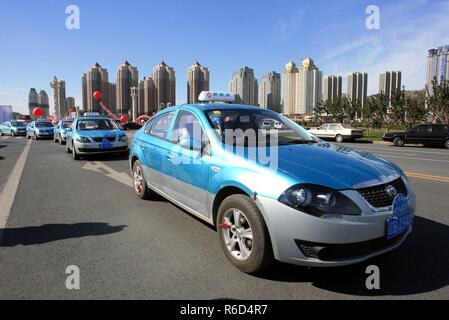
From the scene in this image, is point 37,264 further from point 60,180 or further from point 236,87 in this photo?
point 236,87

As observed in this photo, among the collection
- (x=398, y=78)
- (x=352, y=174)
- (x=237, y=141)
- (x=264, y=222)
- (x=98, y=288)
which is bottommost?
(x=98, y=288)

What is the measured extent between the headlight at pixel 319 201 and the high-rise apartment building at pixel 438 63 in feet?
204

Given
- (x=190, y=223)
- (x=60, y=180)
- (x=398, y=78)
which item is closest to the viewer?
(x=190, y=223)

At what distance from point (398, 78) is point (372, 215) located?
81253 millimetres

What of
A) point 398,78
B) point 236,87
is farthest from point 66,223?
point 398,78

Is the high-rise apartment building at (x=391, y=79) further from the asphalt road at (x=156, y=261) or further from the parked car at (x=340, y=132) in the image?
the asphalt road at (x=156, y=261)

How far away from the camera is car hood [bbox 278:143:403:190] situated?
315 centimetres

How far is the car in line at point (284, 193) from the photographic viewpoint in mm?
3037

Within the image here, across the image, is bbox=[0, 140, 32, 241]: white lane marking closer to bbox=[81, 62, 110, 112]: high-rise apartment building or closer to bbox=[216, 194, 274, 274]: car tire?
bbox=[216, 194, 274, 274]: car tire

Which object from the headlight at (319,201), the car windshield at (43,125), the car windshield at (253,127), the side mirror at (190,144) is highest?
the car windshield at (43,125)

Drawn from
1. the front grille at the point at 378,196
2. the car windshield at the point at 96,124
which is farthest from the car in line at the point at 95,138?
the front grille at the point at 378,196

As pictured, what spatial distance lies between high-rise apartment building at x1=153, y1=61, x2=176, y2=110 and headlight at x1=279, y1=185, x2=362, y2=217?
2944 inches

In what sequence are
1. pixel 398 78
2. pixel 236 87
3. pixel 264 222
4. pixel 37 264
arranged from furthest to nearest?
A: pixel 398 78 < pixel 236 87 < pixel 37 264 < pixel 264 222

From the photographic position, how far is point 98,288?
3223 mm
